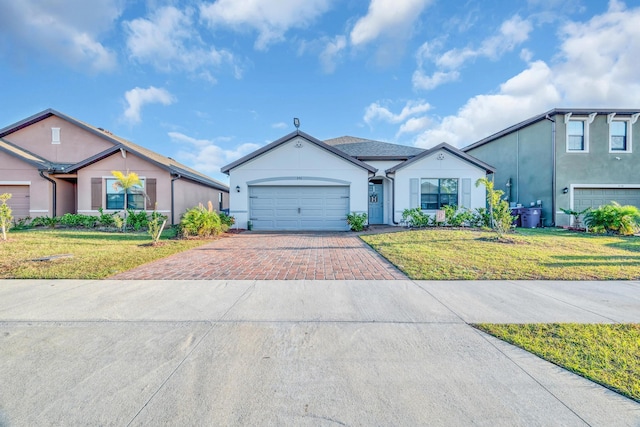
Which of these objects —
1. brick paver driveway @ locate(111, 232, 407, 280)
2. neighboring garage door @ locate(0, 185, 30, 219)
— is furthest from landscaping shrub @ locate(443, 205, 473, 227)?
A: neighboring garage door @ locate(0, 185, 30, 219)

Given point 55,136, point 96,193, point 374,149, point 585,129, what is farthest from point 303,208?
point 55,136

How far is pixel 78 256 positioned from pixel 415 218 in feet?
39.8

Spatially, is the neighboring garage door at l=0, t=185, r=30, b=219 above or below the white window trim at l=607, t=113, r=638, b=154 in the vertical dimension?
below

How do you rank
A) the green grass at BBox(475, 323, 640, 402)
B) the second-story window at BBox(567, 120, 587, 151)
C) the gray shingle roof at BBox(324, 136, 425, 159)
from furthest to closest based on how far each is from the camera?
1. the gray shingle roof at BBox(324, 136, 425, 159)
2. the second-story window at BBox(567, 120, 587, 151)
3. the green grass at BBox(475, 323, 640, 402)

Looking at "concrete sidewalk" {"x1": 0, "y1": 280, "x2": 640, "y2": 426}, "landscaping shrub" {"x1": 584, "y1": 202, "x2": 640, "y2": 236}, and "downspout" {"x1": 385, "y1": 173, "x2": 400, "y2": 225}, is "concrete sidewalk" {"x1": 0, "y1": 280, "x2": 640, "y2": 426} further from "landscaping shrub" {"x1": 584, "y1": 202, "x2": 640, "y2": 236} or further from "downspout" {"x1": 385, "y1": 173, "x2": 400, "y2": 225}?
"downspout" {"x1": 385, "y1": 173, "x2": 400, "y2": 225}

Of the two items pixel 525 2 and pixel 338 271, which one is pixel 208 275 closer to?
pixel 338 271

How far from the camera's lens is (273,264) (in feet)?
20.8

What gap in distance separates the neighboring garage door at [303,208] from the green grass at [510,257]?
13.7 feet

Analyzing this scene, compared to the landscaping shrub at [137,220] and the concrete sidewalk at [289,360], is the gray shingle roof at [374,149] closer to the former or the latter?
the landscaping shrub at [137,220]

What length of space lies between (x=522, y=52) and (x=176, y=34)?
50.6 ft

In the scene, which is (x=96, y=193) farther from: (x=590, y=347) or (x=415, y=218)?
(x=590, y=347)

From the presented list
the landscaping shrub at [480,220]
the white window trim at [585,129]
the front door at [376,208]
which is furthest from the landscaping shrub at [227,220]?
the white window trim at [585,129]

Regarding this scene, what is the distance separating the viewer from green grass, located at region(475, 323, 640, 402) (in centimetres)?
223

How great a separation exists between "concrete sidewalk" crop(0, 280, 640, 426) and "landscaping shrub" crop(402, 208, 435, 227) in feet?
27.9
